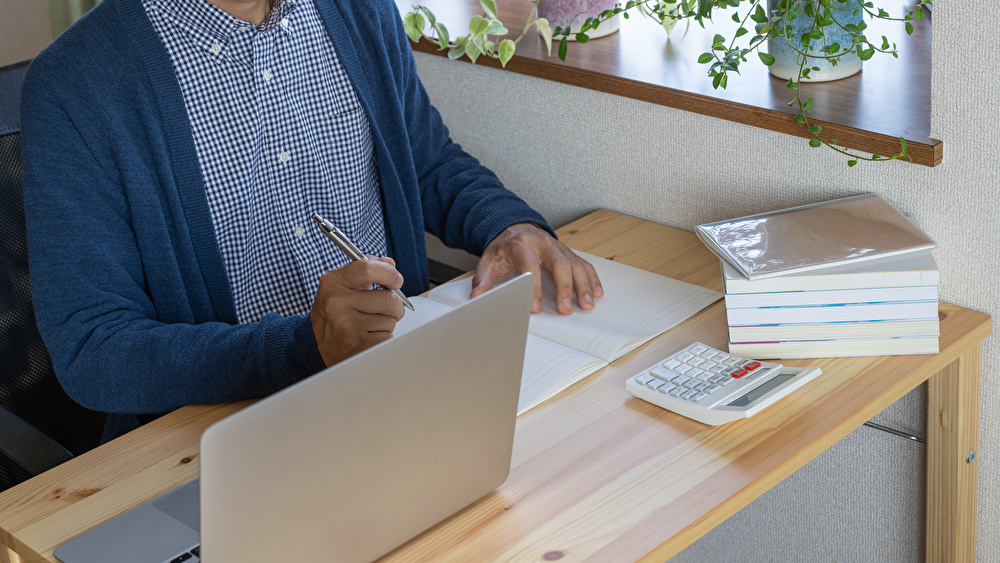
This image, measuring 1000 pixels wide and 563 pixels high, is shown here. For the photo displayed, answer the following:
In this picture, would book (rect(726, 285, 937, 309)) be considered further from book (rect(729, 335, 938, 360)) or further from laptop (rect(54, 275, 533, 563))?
laptop (rect(54, 275, 533, 563))

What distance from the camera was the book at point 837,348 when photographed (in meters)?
1.03

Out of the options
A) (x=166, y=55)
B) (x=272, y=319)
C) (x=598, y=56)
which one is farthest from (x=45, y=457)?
(x=598, y=56)

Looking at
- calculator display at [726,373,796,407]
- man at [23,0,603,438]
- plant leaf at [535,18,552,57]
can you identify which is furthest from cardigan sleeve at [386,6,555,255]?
calculator display at [726,373,796,407]

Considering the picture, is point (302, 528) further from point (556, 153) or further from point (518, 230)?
point (556, 153)

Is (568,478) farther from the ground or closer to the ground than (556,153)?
closer to the ground

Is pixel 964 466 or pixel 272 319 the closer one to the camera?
pixel 272 319

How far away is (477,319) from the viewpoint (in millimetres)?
705

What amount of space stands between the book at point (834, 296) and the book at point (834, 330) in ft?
0.09

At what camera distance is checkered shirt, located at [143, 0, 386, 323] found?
49.6 inches

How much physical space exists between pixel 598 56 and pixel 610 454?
2.71 ft

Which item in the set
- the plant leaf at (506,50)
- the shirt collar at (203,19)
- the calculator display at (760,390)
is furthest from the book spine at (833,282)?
the shirt collar at (203,19)

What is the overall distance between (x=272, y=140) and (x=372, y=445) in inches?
30.5

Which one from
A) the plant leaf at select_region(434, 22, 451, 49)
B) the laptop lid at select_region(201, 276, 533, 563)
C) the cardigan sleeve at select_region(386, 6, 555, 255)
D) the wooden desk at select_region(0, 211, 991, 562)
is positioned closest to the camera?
the laptop lid at select_region(201, 276, 533, 563)

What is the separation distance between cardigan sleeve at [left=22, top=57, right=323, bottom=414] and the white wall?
668 mm
